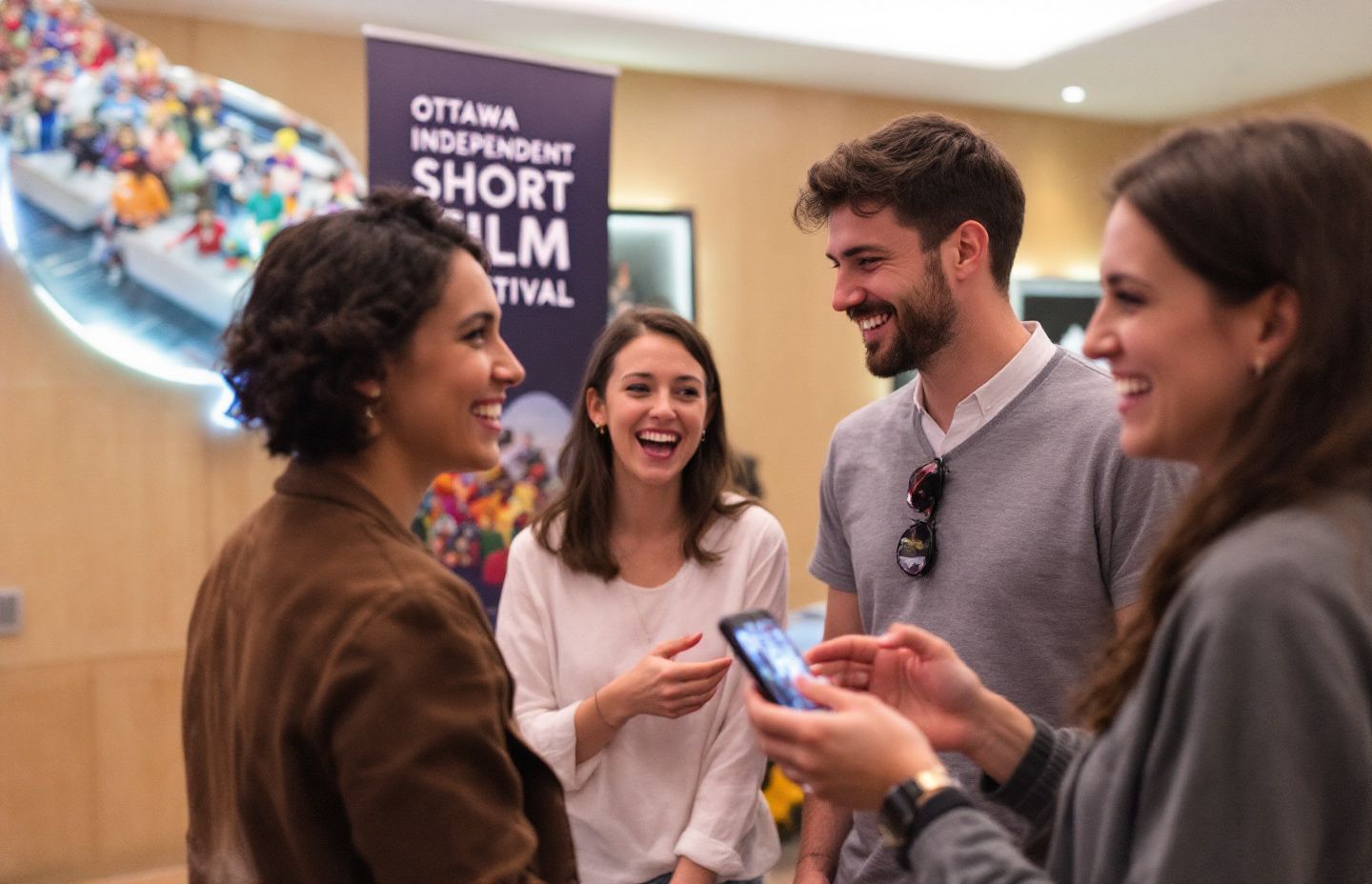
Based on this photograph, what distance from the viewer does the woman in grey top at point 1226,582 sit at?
95 centimetres

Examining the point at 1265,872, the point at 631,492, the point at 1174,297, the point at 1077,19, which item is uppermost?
the point at 1077,19

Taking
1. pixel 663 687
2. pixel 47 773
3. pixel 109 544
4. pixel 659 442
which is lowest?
pixel 47 773

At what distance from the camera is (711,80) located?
6.24 m

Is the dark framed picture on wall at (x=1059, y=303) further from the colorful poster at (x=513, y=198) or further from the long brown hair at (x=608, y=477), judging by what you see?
the long brown hair at (x=608, y=477)

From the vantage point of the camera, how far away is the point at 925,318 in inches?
78.0

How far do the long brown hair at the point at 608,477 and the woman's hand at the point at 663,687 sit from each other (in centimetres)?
26

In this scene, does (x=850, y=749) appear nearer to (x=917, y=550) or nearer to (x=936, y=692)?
(x=936, y=692)

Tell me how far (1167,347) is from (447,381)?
802mm

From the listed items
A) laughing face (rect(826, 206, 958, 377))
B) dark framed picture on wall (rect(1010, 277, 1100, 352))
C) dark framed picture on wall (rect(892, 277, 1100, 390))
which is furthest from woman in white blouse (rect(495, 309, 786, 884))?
dark framed picture on wall (rect(1010, 277, 1100, 352))

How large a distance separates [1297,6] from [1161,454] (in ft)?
16.5

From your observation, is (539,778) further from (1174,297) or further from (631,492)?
(631,492)

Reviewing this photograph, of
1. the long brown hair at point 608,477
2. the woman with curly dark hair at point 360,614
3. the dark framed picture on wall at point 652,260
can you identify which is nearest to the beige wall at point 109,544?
the dark framed picture on wall at point 652,260

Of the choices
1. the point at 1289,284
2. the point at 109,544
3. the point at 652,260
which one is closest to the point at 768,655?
the point at 1289,284

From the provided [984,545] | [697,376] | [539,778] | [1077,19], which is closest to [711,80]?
[1077,19]
